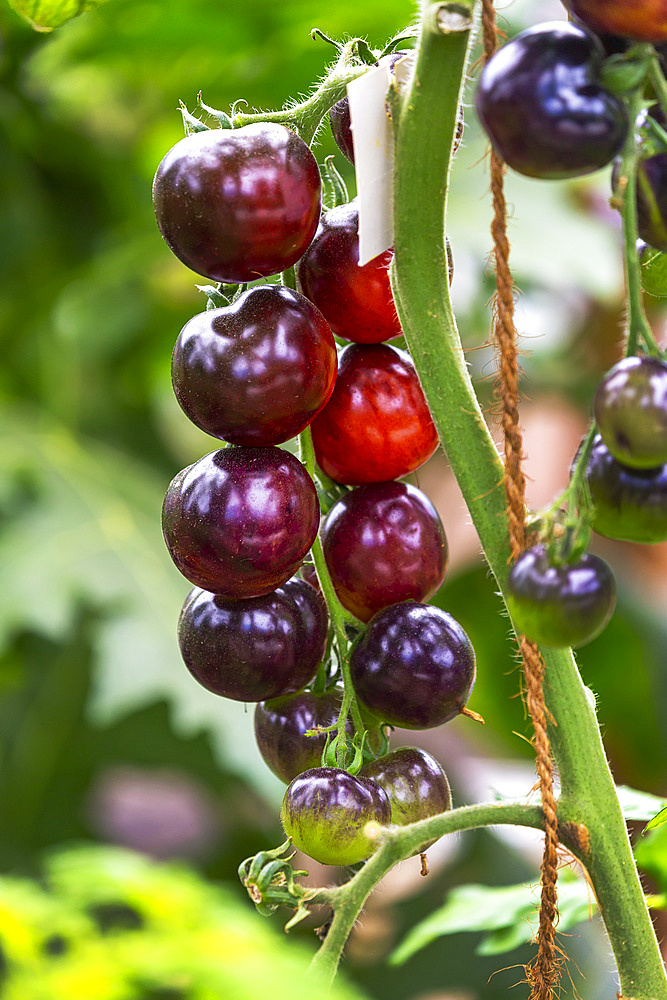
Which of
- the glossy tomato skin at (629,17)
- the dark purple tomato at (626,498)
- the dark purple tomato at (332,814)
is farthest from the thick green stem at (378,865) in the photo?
the glossy tomato skin at (629,17)

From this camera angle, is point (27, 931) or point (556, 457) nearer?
point (27, 931)

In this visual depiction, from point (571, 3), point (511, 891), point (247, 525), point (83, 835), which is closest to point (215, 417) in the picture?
point (247, 525)

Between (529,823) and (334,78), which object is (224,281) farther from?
(529,823)

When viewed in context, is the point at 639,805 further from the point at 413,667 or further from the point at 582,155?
the point at 582,155

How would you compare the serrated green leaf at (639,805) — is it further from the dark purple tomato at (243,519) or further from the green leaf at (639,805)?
the dark purple tomato at (243,519)

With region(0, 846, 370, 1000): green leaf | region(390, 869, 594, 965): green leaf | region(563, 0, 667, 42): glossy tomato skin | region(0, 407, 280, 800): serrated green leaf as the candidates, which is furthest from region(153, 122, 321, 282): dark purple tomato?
region(0, 407, 280, 800): serrated green leaf

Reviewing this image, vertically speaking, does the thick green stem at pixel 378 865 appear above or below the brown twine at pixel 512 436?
below

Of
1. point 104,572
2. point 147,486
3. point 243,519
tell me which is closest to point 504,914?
point 243,519
